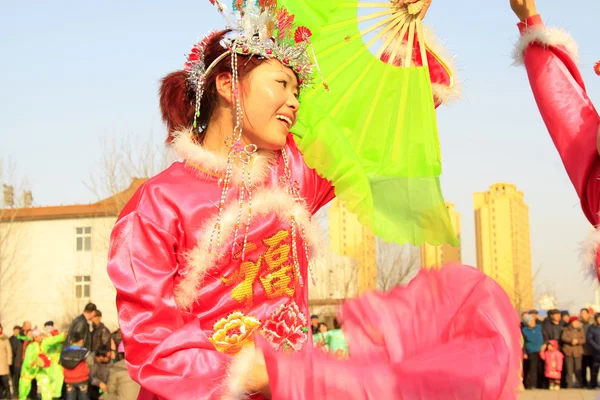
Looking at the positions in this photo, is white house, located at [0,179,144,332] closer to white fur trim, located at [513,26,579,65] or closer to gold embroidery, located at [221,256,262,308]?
white fur trim, located at [513,26,579,65]

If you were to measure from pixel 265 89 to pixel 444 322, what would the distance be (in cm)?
111

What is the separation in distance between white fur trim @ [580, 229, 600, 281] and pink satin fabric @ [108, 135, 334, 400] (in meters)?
1.01

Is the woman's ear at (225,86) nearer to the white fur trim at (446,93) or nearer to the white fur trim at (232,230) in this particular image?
the white fur trim at (232,230)

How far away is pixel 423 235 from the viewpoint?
298 cm

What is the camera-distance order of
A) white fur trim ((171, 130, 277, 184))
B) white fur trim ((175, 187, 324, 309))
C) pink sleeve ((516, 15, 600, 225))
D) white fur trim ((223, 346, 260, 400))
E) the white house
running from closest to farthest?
1. white fur trim ((223, 346, 260, 400))
2. white fur trim ((175, 187, 324, 309))
3. white fur trim ((171, 130, 277, 184))
4. pink sleeve ((516, 15, 600, 225))
5. the white house

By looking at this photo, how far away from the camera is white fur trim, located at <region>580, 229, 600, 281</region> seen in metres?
2.94

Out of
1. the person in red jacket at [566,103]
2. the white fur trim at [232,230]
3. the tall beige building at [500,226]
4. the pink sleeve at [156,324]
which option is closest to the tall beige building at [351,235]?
the white fur trim at [232,230]

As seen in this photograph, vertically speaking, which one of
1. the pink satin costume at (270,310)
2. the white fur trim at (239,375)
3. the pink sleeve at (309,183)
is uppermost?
the pink sleeve at (309,183)

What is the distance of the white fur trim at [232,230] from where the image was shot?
2.74 metres

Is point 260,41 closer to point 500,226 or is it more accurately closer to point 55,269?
point 55,269

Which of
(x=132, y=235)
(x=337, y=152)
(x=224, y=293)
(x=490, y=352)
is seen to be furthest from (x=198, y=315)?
(x=490, y=352)

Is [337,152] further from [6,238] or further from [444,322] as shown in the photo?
[6,238]

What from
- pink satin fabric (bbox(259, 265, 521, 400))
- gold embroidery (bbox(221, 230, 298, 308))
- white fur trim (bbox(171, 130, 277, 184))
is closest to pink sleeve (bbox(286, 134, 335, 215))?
white fur trim (bbox(171, 130, 277, 184))

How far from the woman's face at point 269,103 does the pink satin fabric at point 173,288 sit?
0.18 meters
